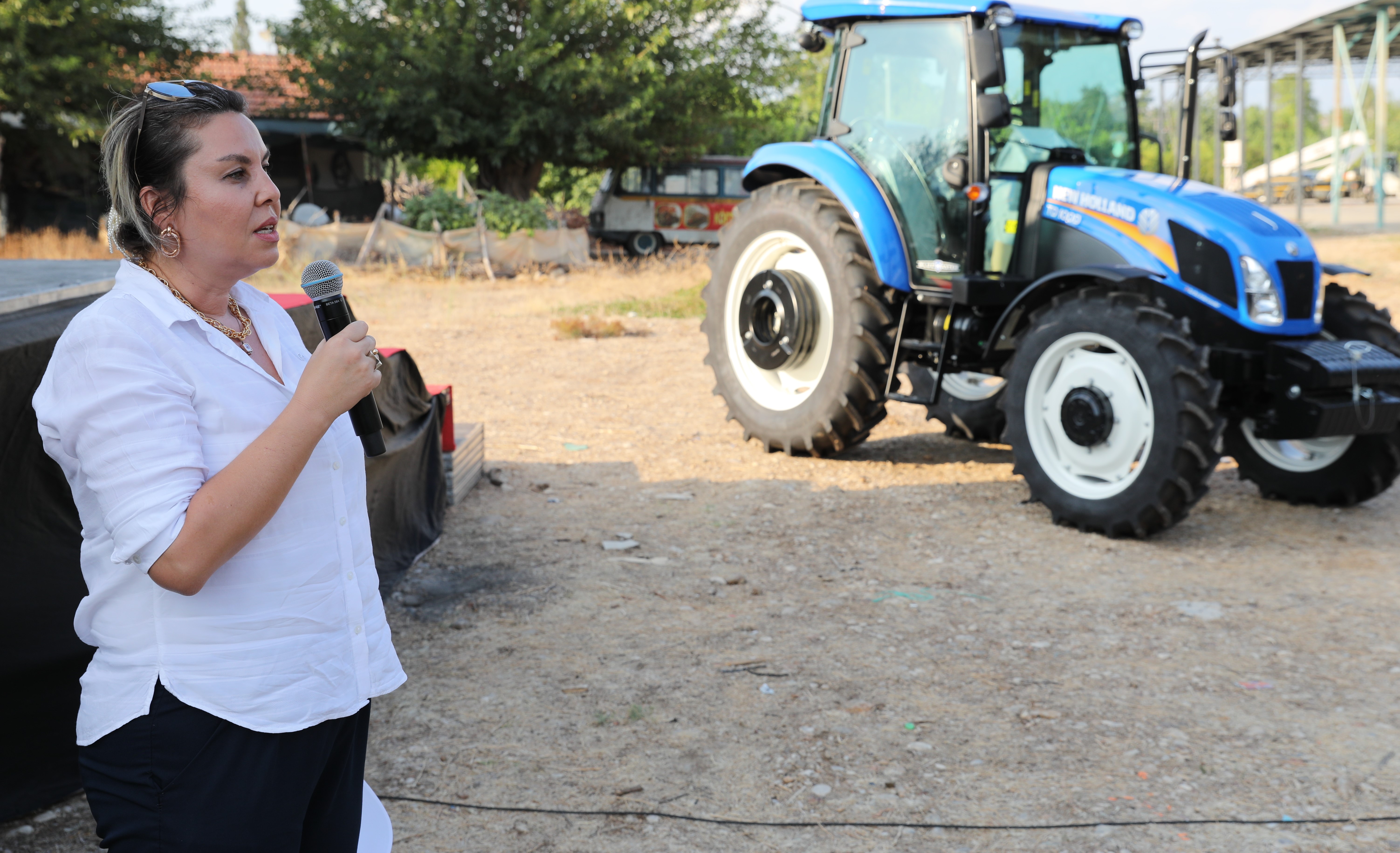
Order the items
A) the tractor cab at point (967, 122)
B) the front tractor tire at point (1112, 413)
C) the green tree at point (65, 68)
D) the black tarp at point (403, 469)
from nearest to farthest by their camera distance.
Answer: the black tarp at point (403, 469) < the front tractor tire at point (1112, 413) < the tractor cab at point (967, 122) < the green tree at point (65, 68)

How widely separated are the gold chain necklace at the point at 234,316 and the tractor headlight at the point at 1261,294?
490 cm

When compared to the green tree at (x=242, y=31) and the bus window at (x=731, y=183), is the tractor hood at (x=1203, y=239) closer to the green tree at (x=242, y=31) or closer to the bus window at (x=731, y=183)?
the bus window at (x=731, y=183)

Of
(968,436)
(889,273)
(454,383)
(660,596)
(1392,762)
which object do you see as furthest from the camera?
(454,383)

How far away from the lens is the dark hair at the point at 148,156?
1598 millimetres

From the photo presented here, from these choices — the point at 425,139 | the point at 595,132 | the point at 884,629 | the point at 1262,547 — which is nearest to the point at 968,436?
the point at 1262,547

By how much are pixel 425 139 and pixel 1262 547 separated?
801 inches

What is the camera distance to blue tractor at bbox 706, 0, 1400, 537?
17.4 feet

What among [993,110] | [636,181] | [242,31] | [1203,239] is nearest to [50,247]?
[636,181]

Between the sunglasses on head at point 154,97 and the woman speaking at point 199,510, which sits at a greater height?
the sunglasses on head at point 154,97

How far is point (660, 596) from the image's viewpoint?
4.77 m

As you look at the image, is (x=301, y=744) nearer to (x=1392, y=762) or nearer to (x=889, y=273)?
(x=1392, y=762)

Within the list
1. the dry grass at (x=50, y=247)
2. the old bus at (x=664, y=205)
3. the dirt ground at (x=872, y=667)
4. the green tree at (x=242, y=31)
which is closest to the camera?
the dirt ground at (x=872, y=667)

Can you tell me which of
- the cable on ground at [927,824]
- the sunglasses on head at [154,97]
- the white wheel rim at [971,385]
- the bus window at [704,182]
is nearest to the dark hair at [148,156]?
the sunglasses on head at [154,97]

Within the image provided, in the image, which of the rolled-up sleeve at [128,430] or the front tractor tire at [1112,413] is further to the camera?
the front tractor tire at [1112,413]
